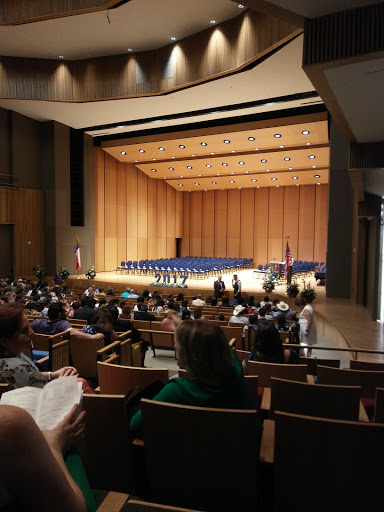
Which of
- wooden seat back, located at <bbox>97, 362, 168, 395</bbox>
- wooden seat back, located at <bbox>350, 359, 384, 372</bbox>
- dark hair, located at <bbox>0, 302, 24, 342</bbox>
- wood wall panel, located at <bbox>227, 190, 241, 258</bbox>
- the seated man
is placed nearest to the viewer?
dark hair, located at <bbox>0, 302, 24, 342</bbox>

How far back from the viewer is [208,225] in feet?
94.4

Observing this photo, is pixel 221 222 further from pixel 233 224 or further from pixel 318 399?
pixel 318 399

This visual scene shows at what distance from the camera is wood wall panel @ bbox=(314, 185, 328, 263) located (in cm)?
2511

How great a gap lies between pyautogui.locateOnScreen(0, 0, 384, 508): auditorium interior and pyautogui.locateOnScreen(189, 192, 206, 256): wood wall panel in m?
1.92

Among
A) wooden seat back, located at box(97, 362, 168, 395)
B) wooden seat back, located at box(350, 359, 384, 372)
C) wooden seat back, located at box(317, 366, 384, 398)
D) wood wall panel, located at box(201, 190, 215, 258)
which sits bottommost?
wooden seat back, located at box(350, 359, 384, 372)

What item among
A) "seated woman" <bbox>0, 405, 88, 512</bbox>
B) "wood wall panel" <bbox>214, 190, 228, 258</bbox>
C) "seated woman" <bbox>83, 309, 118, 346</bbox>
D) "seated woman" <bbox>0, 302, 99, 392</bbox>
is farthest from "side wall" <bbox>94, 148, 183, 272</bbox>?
"seated woman" <bbox>0, 405, 88, 512</bbox>

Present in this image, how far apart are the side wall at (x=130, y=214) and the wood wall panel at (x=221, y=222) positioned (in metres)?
2.94

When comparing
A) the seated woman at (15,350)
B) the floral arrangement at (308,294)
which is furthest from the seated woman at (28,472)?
the floral arrangement at (308,294)

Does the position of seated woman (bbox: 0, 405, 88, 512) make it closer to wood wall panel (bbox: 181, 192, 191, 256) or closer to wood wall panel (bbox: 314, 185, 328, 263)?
wood wall panel (bbox: 314, 185, 328, 263)

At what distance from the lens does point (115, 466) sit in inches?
74.3

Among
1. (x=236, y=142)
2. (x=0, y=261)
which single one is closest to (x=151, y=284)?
(x=0, y=261)

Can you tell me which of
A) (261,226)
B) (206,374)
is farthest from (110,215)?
(206,374)

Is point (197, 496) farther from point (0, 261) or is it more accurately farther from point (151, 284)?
point (0, 261)

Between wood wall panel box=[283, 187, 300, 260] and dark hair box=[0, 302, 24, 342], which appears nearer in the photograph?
dark hair box=[0, 302, 24, 342]
